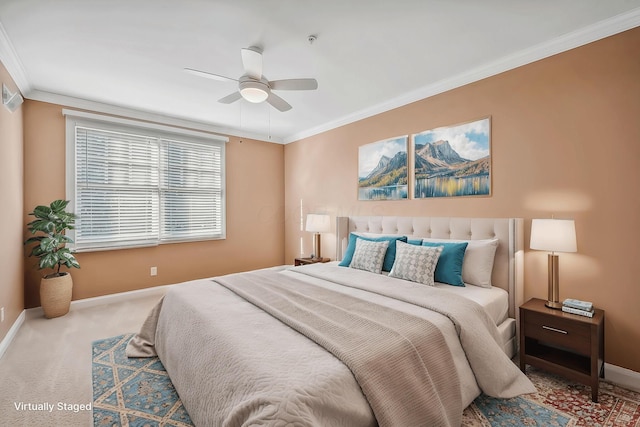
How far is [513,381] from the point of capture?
6.30ft

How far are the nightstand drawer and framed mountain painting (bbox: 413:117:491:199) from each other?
4.02ft

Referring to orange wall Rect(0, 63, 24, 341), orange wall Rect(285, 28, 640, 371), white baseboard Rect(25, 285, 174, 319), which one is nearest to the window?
orange wall Rect(0, 63, 24, 341)

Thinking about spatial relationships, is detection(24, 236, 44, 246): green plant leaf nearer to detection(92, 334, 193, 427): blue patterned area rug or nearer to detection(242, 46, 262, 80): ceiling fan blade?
detection(92, 334, 193, 427): blue patterned area rug

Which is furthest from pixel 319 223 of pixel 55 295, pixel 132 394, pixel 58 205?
pixel 55 295

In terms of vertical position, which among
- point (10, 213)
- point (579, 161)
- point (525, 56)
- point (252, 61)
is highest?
point (525, 56)

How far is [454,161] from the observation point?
10.4ft

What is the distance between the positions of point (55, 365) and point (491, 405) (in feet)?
11.0

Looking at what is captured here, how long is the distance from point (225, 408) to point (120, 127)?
412 centimetres

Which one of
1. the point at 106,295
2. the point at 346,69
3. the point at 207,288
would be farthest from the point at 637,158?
the point at 106,295

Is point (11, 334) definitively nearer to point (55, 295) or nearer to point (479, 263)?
point (55, 295)

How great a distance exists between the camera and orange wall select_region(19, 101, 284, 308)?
3477mm

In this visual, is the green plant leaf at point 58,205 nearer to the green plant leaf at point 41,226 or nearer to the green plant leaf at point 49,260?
the green plant leaf at point 41,226

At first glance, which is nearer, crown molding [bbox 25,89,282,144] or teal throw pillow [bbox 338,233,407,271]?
teal throw pillow [bbox 338,233,407,271]

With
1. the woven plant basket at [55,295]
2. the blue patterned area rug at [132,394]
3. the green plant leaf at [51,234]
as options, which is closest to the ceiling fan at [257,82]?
the blue patterned area rug at [132,394]
